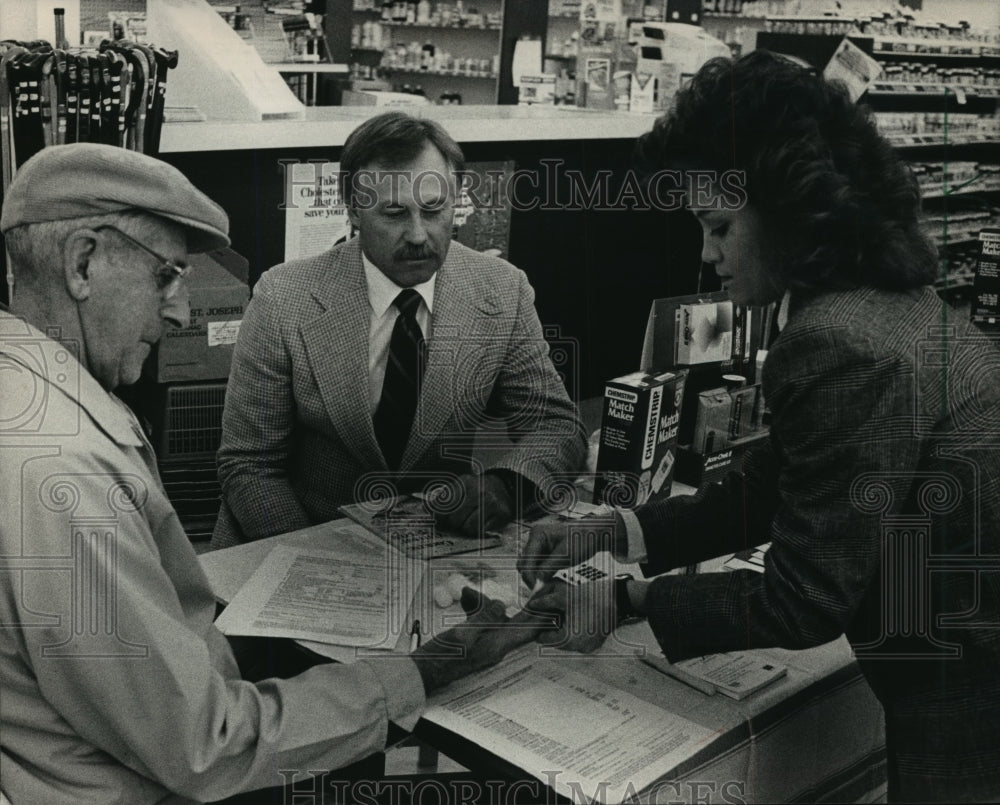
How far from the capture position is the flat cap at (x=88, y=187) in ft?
5.21

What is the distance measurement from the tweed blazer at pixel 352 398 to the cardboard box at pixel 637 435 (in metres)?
0.24

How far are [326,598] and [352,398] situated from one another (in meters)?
0.84

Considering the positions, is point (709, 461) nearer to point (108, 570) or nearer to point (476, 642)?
point (476, 642)

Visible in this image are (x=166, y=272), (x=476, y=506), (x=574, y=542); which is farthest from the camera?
(x=476, y=506)

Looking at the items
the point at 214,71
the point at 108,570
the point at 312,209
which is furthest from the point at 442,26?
the point at 108,570

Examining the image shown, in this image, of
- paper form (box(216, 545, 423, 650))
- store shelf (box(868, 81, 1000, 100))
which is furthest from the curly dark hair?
store shelf (box(868, 81, 1000, 100))

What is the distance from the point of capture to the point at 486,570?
7.47 ft

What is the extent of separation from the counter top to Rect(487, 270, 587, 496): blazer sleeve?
1.07 m

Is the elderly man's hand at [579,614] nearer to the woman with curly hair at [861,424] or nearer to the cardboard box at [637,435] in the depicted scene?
the woman with curly hair at [861,424]

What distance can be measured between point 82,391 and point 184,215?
312 mm

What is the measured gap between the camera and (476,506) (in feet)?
8.08

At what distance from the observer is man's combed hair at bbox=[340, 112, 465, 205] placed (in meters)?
2.87

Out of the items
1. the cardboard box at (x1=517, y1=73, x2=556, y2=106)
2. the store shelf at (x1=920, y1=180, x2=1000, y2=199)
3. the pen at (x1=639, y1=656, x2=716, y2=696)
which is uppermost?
the cardboard box at (x1=517, y1=73, x2=556, y2=106)

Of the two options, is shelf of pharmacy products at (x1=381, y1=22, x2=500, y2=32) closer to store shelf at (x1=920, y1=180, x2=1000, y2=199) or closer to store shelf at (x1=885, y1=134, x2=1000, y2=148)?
store shelf at (x1=885, y1=134, x2=1000, y2=148)
